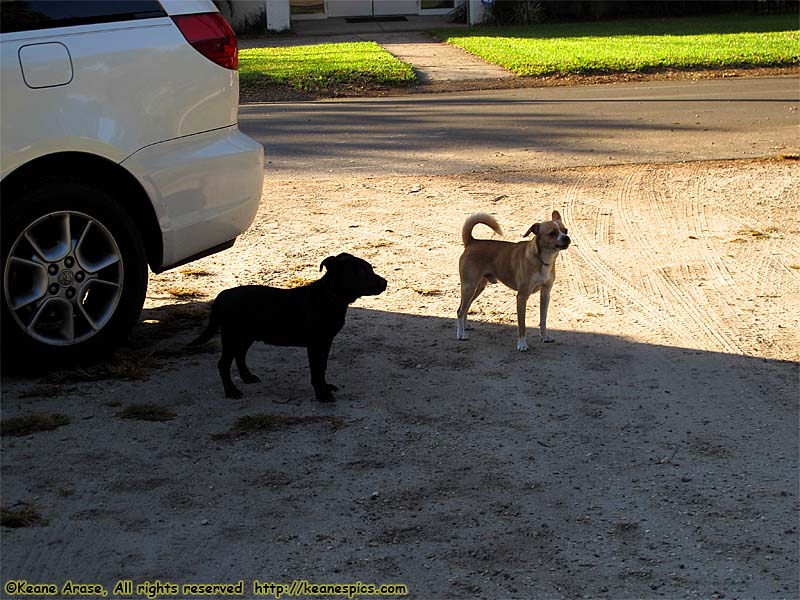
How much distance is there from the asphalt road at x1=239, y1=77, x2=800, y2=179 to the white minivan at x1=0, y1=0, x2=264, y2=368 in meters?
4.75

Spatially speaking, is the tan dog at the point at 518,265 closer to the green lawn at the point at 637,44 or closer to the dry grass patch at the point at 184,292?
the dry grass patch at the point at 184,292

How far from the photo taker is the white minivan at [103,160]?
5.18 metres

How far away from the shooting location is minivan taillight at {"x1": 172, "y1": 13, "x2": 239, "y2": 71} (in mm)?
5684

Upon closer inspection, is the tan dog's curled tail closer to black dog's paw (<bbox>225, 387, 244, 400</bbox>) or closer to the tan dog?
the tan dog

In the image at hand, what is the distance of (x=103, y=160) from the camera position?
5445mm

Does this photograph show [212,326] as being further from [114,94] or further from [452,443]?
[452,443]

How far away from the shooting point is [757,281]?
7121 millimetres

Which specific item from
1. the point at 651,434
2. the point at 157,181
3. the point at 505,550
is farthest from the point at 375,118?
the point at 505,550

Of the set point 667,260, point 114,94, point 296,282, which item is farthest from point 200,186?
point 667,260

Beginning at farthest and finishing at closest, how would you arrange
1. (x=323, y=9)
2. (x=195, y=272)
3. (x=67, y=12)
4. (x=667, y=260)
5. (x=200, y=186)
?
(x=323, y=9) → (x=667, y=260) → (x=195, y=272) → (x=200, y=186) → (x=67, y=12)

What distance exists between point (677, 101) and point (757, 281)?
8.58 meters

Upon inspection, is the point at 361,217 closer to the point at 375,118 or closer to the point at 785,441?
the point at 785,441

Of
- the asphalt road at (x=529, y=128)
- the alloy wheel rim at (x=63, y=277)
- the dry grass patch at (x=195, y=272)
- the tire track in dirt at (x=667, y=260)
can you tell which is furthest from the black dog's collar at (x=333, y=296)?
the asphalt road at (x=529, y=128)

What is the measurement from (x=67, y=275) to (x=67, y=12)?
4.20ft
